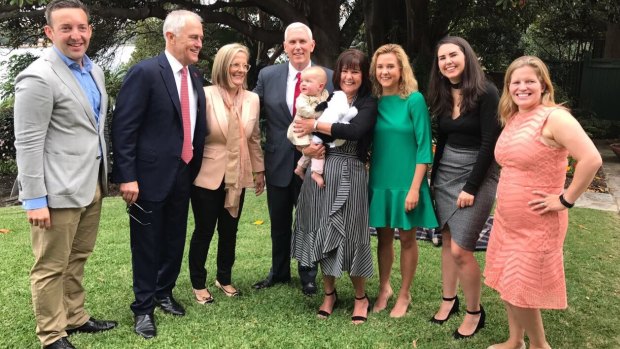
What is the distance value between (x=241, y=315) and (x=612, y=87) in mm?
14633

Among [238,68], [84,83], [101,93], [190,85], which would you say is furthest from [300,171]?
[84,83]

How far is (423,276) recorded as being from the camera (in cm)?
464

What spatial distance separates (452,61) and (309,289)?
6.82 ft

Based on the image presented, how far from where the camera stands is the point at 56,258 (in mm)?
3074

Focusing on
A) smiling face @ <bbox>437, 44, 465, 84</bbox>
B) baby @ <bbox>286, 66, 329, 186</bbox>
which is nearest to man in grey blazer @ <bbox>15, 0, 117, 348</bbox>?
baby @ <bbox>286, 66, 329, 186</bbox>

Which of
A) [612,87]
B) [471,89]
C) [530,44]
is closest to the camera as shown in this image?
[471,89]

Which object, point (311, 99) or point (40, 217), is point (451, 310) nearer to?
point (311, 99)

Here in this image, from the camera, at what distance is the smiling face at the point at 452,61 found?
10.6 ft

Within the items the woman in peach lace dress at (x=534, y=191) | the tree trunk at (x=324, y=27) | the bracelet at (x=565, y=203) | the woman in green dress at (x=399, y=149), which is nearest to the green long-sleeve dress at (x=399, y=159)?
the woman in green dress at (x=399, y=149)

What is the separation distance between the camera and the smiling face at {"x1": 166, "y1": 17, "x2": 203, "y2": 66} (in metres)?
3.34

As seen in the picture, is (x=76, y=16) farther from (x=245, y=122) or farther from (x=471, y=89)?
(x=471, y=89)

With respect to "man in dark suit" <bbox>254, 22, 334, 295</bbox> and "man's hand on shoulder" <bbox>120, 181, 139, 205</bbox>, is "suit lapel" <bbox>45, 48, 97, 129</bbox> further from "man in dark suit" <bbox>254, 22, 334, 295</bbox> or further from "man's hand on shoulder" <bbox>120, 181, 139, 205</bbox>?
"man in dark suit" <bbox>254, 22, 334, 295</bbox>

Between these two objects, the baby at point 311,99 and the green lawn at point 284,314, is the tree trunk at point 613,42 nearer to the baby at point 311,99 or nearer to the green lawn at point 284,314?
the green lawn at point 284,314

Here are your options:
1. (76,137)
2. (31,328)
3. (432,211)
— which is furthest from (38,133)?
(432,211)
